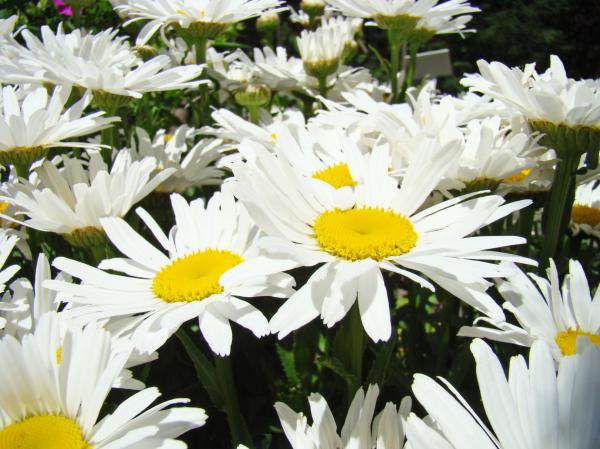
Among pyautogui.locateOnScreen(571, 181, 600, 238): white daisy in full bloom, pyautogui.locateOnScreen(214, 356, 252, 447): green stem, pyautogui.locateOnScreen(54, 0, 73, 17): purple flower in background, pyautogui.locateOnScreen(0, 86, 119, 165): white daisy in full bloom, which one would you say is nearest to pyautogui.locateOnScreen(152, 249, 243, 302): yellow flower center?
pyautogui.locateOnScreen(214, 356, 252, 447): green stem

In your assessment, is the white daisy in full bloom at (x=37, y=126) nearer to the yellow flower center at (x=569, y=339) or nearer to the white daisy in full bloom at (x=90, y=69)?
the white daisy in full bloom at (x=90, y=69)

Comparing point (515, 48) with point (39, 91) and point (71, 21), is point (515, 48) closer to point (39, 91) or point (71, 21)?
point (71, 21)

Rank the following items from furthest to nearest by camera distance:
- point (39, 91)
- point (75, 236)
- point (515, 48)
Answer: point (515, 48) → point (39, 91) → point (75, 236)

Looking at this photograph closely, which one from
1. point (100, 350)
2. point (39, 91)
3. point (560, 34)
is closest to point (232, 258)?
point (100, 350)

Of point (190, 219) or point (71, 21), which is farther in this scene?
point (71, 21)

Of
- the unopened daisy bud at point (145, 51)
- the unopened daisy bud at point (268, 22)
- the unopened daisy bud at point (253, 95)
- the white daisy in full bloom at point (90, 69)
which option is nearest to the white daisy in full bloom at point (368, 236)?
the white daisy in full bloom at point (90, 69)

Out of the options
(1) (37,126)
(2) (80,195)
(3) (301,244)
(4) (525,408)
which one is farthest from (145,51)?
(4) (525,408)
